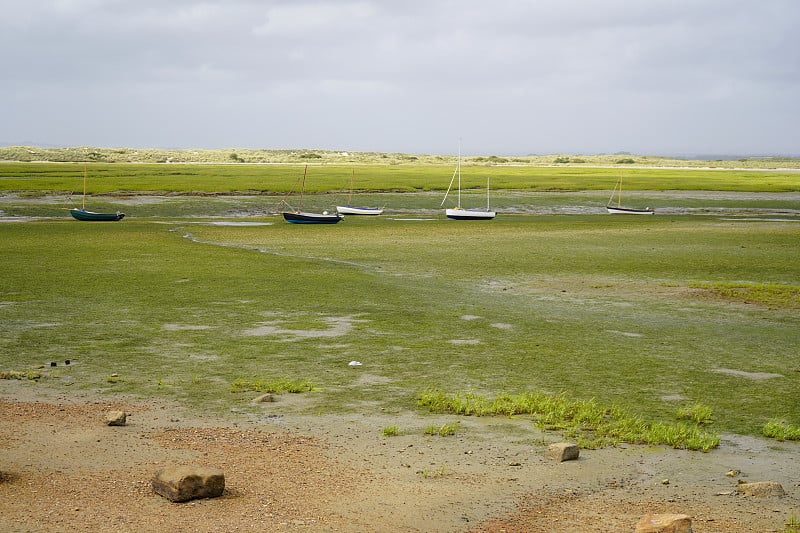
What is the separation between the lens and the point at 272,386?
540 inches

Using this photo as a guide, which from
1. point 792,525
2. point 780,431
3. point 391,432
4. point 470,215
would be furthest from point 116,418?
point 470,215

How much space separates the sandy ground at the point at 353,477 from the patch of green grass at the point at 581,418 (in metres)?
0.30

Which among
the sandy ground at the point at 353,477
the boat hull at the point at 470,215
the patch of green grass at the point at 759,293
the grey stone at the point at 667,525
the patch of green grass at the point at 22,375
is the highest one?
the boat hull at the point at 470,215

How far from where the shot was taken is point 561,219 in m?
54.4

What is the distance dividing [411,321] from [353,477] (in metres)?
9.66

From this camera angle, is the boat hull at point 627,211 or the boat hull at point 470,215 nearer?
the boat hull at point 470,215

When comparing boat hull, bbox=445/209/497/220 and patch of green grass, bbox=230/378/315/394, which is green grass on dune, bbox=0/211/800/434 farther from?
boat hull, bbox=445/209/497/220

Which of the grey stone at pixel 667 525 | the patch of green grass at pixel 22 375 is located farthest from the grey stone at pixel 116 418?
the grey stone at pixel 667 525

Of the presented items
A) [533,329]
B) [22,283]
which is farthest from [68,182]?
[533,329]

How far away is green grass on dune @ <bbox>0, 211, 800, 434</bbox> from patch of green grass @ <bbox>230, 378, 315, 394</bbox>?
23 cm

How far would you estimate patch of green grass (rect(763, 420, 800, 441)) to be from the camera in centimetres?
1159

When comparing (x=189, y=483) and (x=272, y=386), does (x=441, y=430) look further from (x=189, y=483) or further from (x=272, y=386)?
(x=189, y=483)

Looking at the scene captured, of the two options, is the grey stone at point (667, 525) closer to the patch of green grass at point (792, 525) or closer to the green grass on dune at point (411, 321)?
the patch of green grass at point (792, 525)

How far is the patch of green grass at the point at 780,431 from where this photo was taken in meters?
11.6
